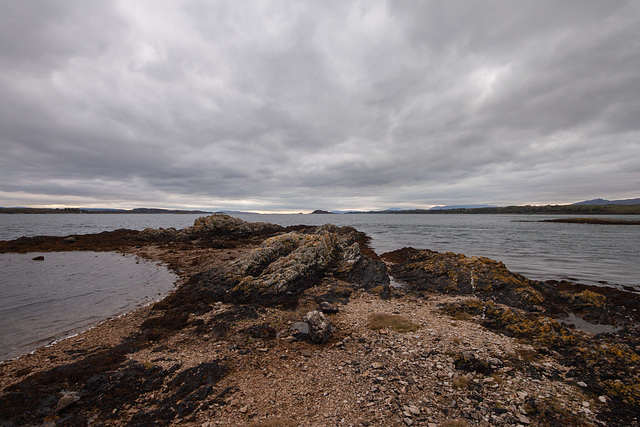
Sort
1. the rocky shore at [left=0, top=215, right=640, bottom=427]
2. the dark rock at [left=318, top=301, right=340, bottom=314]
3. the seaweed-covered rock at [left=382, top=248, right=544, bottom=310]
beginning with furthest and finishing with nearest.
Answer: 1. the seaweed-covered rock at [left=382, top=248, right=544, bottom=310]
2. the dark rock at [left=318, top=301, right=340, bottom=314]
3. the rocky shore at [left=0, top=215, right=640, bottom=427]

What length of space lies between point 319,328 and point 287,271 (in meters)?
6.06

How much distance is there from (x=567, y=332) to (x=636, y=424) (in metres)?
4.29

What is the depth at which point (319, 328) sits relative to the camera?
8.97 meters

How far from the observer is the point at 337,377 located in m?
6.83

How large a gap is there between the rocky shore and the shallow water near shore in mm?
1758

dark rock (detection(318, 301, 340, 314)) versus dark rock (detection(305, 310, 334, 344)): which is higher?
dark rock (detection(305, 310, 334, 344))

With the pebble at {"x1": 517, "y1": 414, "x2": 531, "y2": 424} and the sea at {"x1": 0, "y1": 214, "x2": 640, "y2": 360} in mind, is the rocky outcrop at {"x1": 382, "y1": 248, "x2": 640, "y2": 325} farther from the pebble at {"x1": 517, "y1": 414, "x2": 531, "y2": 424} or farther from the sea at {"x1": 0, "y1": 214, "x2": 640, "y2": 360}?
the pebble at {"x1": 517, "y1": 414, "x2": 531, "y2": 424}

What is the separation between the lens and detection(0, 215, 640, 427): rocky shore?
559cm

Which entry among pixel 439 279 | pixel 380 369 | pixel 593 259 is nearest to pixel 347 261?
pixel 439 279

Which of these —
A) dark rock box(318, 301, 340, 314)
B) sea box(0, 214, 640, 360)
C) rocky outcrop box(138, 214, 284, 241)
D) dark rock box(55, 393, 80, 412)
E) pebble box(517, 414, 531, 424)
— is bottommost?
sea box(0, 214, 640, 360)

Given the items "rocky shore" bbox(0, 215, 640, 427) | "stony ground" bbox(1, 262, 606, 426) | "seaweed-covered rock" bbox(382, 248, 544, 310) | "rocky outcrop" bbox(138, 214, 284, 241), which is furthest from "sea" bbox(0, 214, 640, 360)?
"rocky outcrop" bbox(138, 214, 284, 241)

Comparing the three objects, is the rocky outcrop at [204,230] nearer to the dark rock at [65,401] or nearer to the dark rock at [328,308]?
the dark rock at [328,308]

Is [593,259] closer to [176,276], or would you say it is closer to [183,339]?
[183,339]

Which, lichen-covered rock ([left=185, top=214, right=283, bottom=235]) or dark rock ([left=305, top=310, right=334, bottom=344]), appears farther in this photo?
lichen-covered rock ([left=185, top=214, right=283, bottom=235])
